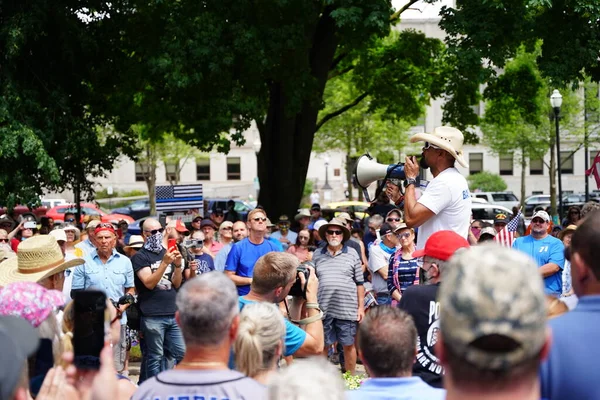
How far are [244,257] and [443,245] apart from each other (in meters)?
4.72

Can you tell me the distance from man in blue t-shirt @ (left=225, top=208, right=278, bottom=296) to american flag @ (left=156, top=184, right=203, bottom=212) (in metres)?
7.66

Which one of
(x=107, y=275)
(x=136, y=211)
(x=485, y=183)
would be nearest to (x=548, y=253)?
(x=107, y=275)

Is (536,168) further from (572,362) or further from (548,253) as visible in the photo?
(572,362)

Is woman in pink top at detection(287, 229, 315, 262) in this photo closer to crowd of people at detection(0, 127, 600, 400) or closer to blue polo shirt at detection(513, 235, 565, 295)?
blue polo shirt at detection(513, 235, 565, 295)

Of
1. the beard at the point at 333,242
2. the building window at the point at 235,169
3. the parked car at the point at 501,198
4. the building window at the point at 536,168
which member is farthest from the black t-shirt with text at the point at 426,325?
the building window at the point at 235,169

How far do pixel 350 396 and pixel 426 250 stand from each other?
196cm

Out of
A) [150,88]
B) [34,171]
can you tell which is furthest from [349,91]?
[34,171]

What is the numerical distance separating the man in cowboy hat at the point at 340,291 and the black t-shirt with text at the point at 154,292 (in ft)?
6.77

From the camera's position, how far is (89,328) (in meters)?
3.63

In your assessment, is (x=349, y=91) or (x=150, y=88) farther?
(x=349, y=91)

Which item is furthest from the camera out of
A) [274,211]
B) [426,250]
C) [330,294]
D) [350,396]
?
[274,211]

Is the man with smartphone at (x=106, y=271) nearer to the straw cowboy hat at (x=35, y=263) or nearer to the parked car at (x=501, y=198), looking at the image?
the straw cowboy hat at (x=35, y=263)

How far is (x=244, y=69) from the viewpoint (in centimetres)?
1831

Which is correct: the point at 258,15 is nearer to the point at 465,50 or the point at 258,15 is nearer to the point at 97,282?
the point at 465,50
